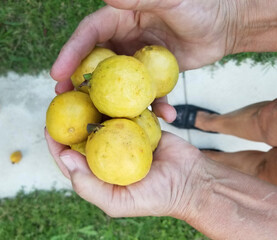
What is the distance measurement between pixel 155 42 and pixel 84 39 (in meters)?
0.62

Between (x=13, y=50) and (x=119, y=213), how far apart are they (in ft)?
7.38

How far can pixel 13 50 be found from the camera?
3.31 metres

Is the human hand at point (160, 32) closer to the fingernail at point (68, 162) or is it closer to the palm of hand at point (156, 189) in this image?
the palm of hand at point (156, 189)

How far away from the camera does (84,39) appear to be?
2.07m

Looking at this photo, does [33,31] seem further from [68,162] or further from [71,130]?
[68,162]

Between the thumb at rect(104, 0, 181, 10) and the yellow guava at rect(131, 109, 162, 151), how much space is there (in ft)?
1.98

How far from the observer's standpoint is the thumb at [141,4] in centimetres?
182

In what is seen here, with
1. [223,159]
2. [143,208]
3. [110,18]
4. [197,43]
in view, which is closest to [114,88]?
[143,208]

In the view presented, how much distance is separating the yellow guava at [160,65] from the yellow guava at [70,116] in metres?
0.41

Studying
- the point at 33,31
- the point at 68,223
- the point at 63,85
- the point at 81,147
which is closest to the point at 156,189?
the point at 81,147

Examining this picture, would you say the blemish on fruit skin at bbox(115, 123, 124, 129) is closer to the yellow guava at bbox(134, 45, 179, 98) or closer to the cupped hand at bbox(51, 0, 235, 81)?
the yellow guava at bbox(134, 45, 179, 98)

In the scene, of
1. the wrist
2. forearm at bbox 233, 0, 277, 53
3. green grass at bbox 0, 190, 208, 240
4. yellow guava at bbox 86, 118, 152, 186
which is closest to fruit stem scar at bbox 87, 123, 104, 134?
yellow guava at bbox 86, 118, 152, 186

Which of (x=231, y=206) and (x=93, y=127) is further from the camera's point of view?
(x=231, y=206)

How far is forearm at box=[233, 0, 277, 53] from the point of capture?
2.47m
